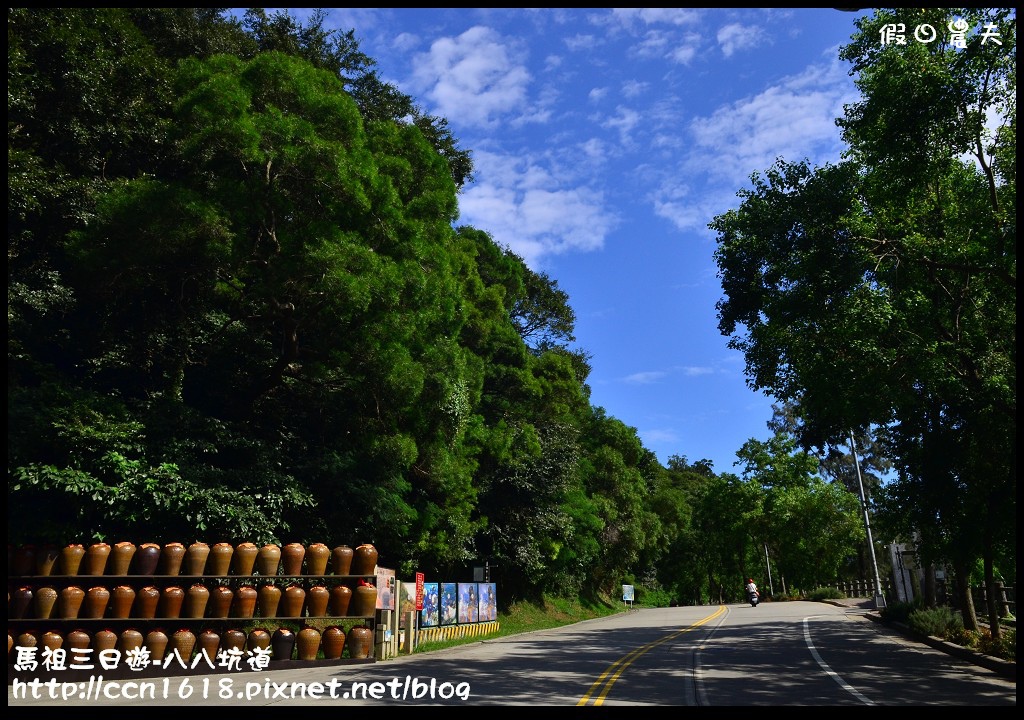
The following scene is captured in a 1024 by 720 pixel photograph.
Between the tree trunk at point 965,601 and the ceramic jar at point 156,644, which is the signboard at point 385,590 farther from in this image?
the tree trunk at point 965,601

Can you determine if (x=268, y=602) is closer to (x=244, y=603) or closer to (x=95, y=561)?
(x=244, y=603)

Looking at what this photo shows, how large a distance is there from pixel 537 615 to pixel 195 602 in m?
25.0

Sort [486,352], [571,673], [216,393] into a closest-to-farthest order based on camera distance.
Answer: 1. [571,673]
2. [216,393]
3. [486,352]

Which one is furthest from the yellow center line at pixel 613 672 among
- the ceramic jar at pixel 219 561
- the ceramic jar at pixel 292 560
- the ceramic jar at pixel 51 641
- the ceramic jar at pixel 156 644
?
the ceramic jar at pixel 51 641

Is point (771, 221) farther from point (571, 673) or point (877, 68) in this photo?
point (571, 673)

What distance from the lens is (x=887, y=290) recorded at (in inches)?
611

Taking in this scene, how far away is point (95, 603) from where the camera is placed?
1520 cm

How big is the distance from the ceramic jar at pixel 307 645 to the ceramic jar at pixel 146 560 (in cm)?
344

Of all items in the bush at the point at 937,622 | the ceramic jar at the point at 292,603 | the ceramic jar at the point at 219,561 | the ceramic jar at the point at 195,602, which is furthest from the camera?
the bush at the point at 937,622

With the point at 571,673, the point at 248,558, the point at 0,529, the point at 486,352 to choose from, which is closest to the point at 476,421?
the point at 486,352

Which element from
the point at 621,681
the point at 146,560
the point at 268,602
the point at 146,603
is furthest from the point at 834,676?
the point at 146,560

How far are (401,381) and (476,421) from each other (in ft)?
33.5

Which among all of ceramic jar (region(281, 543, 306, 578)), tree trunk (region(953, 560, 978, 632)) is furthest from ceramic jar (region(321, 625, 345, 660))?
tree trunk (region(953, 560, 978, 632))

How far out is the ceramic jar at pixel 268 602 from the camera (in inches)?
649
